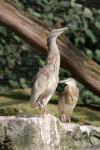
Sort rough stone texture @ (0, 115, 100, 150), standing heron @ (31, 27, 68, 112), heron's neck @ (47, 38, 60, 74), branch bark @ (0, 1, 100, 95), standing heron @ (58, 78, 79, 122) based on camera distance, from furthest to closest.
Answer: branch bark @ (0, 1, 100, 95) < standing heron @ (58, 78, 79, 122) < heron's neck @ (47, 38, 60, 74) < standing heron @ (31, 27, 68, 112) < rough stone texture @ (0, 115, 100, 150)

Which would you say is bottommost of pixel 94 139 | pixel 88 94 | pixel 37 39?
pixel 88 94

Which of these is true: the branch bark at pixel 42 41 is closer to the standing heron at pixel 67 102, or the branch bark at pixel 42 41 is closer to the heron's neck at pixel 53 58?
the standing heron at pixel 67 102

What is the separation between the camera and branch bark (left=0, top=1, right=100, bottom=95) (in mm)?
7488

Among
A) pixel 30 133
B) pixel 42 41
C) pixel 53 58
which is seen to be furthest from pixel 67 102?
pixel 30 133

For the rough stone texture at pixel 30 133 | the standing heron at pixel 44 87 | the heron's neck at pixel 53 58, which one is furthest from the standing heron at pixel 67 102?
the rough stone texture at pixel 30 133

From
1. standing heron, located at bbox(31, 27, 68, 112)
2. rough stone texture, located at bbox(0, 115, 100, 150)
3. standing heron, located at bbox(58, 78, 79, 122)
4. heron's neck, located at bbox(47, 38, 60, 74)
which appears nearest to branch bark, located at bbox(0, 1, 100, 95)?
standing heron, located at bbox(58, 78, 79, 122)

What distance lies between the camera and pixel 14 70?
9812 mm

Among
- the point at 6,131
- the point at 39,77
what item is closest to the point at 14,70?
the point at 39,77

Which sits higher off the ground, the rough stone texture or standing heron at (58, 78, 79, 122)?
the rough stone texture

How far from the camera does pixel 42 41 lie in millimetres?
7582

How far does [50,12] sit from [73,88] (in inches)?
116

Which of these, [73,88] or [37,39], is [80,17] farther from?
[73,88]

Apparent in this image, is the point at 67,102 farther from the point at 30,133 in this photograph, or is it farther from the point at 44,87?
the point at 30,133

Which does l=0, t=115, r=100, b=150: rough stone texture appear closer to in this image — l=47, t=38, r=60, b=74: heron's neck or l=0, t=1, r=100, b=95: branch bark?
l=47, t=38, r=60, b=74: heron's neck
